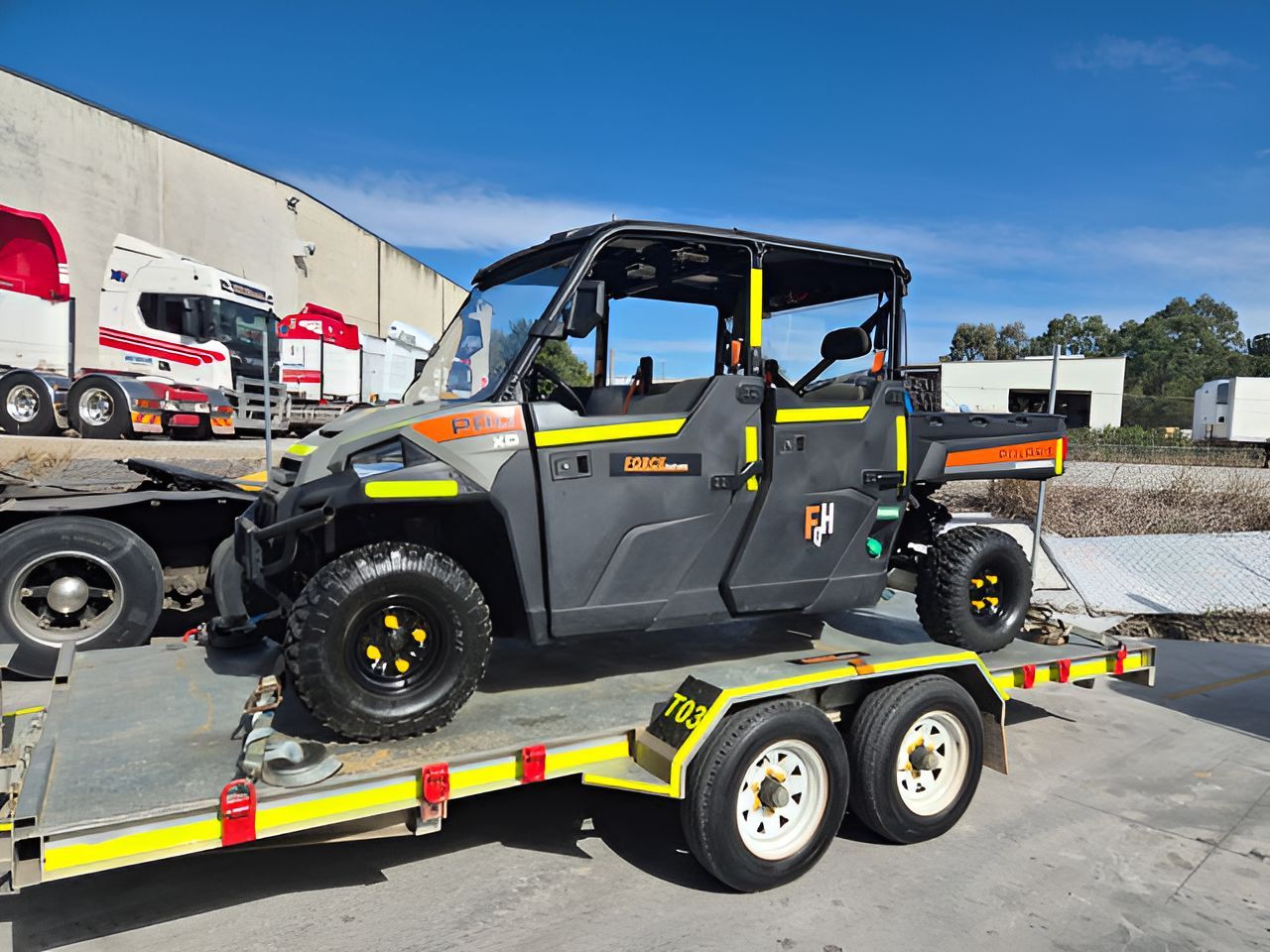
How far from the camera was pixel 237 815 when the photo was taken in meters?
2.85

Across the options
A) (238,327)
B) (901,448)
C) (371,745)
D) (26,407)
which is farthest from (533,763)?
(238,327)

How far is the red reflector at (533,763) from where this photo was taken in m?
3.36

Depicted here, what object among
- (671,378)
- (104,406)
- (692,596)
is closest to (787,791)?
(692,596)

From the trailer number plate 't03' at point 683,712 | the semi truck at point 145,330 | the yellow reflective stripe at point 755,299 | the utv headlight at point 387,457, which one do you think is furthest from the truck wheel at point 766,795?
the semi truck at point 145,330

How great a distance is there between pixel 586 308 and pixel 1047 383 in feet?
119

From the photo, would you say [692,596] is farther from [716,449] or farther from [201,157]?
[201,157]

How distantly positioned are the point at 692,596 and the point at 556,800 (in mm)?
1439

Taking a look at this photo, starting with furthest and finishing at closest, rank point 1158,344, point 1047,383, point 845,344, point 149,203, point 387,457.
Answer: point 1158,344 < point 1047,383 < point 149,203 < point 845,344 < point 387,457

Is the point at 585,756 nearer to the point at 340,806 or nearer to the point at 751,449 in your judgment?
the point at 340,806

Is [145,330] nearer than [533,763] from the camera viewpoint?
No

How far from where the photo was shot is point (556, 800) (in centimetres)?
459

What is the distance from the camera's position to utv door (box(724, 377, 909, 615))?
419cm

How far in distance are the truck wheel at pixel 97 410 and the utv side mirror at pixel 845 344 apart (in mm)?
12794

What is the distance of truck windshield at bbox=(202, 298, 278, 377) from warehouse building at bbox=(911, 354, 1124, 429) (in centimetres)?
2694
